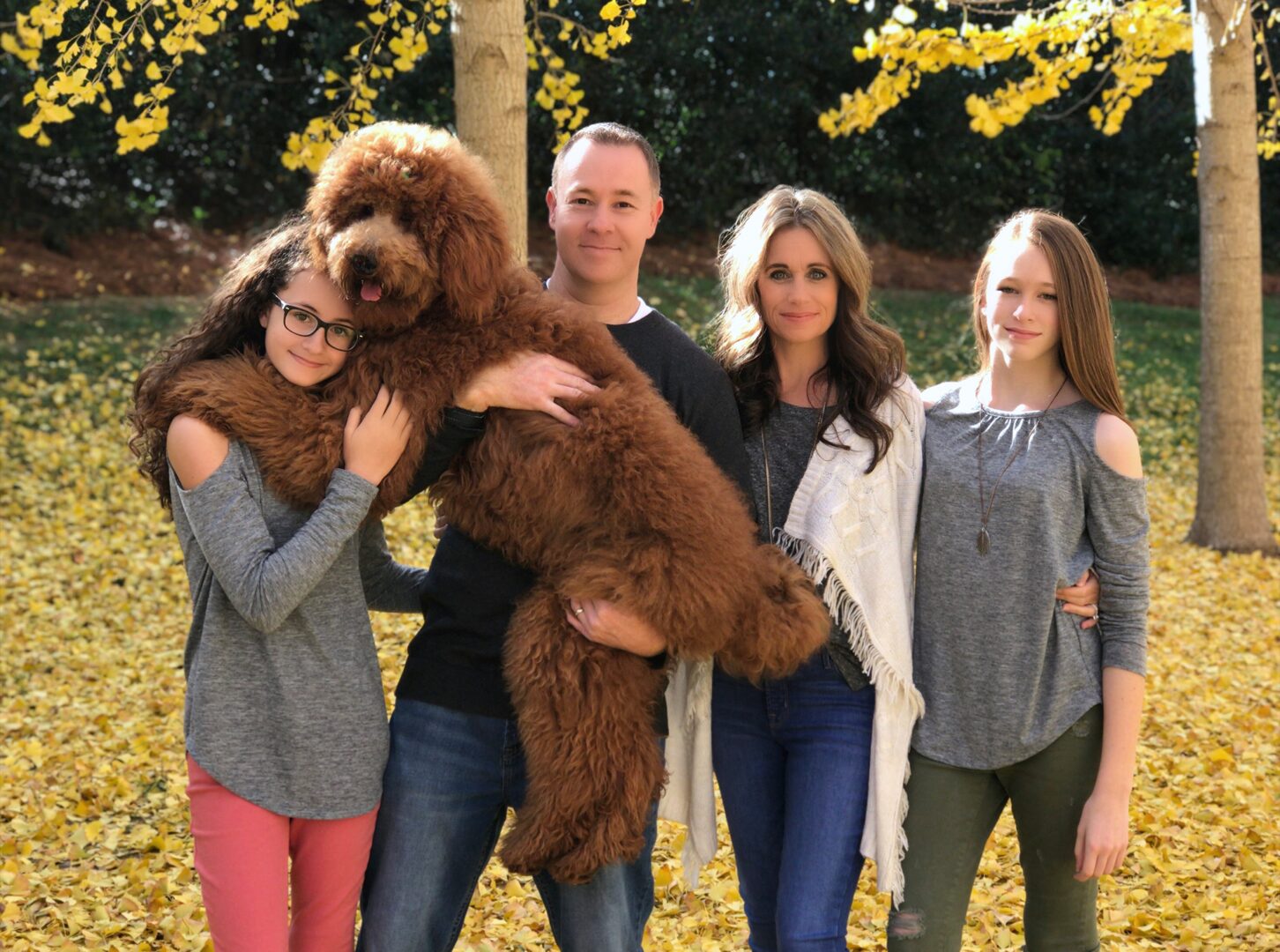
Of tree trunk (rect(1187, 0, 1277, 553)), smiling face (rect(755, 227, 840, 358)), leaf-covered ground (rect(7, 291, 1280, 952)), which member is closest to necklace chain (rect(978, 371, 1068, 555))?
smiling face (rect(755, 227, 840, 358))

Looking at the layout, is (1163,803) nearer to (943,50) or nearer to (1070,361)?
(1070,361)

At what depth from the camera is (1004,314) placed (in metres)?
2.84

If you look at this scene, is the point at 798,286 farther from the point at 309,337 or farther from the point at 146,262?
the point at 146,262

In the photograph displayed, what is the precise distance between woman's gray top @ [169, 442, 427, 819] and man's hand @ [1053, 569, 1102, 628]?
1562 millimetres

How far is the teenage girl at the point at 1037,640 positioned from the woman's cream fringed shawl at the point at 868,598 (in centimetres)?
7

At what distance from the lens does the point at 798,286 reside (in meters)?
2.92

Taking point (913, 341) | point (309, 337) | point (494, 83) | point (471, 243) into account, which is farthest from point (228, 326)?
point (913, 341)

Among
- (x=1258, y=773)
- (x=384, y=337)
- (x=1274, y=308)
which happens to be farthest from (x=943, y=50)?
(x=1274, y=308)

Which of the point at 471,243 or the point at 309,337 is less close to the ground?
the point at 471,243

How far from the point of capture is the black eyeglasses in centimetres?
247

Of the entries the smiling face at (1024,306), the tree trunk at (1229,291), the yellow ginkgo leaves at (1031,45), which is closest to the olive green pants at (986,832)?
the smiling face at (1024,306)

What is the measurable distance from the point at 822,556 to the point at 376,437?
3.49 feet

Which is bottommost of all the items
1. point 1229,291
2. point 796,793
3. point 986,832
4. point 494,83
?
point 986,832

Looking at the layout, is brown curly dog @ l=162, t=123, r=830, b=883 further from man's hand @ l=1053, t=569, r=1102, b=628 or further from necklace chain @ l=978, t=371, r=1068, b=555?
man's hand @ l=1053, t=569, r=1102, b=628
